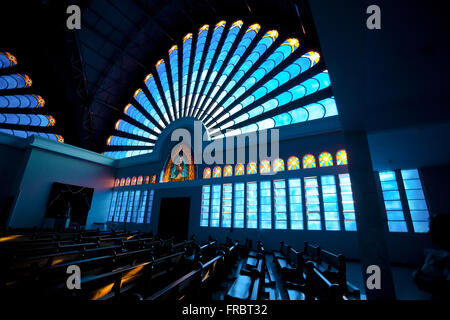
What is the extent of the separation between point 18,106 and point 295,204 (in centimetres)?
1739

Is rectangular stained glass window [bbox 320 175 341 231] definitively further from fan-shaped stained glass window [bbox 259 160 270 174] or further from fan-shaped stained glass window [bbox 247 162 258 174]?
fan-shaped stained glass window [bbox 247 162 258 174]

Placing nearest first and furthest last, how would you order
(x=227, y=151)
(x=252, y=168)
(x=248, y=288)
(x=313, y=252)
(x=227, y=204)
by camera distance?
(x=248, y=288), (x=313, y=252), (x=252, y=168), (x=227, y=204), (x=227, y=151)

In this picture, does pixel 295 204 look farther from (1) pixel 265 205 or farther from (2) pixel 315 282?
(2) pixel 315 282

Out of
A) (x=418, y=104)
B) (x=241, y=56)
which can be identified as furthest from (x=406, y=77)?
(x=241, y=56)

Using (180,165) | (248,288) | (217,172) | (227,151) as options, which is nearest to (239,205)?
(217,172)


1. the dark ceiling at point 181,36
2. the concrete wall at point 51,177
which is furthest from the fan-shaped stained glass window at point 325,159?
the concrete wall at point 51,177

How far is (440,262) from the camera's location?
10.8 ft

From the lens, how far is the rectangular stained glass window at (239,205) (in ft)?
27.1

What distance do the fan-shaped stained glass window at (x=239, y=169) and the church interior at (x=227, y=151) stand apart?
2.2 inches

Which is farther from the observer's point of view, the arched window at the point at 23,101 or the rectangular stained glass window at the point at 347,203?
the arched window at the point at 23,101

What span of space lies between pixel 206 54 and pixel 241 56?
8.93 feet

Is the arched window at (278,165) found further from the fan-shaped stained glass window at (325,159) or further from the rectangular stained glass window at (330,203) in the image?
the rectangular stained glass window at (330,203)

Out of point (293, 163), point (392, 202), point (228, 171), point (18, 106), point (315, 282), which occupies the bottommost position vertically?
point (315, 282)

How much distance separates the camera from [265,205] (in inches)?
312
